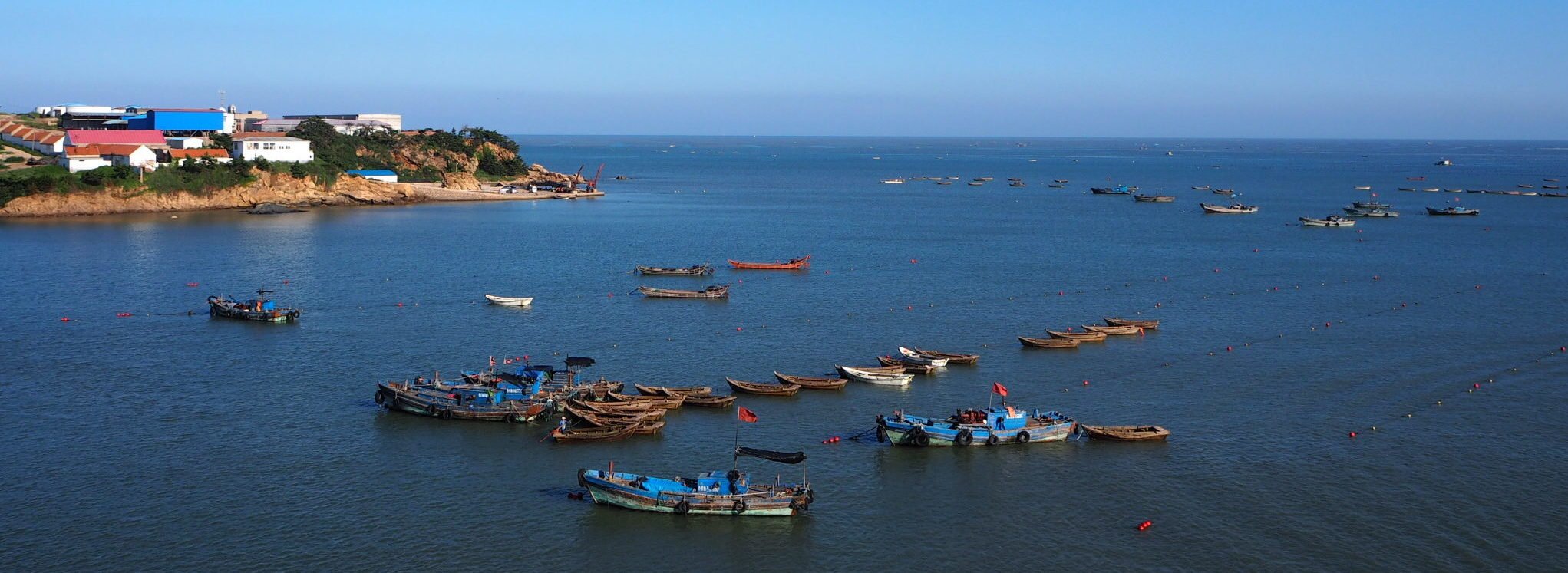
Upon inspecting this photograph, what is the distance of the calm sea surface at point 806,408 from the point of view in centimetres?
3244

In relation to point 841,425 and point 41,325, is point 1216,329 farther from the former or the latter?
point 41,325

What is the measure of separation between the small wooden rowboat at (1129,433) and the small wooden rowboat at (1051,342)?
14.6 metres

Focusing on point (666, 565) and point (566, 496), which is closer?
point (666, 565)

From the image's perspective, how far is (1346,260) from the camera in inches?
3494

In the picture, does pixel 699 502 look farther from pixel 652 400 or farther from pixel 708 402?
pixel 708 402

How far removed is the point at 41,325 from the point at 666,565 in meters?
40.9

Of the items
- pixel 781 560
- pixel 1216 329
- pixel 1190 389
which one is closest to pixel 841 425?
pixel 781 560

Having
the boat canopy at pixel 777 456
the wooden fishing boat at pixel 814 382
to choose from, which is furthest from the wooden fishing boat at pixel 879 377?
the boat canopy at pixel 777 456

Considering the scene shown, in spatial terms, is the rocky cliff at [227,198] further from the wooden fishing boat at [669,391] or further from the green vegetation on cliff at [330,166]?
the wooden fishing boat at [669,391]

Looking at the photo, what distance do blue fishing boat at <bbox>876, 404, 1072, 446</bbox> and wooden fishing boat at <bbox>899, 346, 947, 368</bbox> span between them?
371 inches

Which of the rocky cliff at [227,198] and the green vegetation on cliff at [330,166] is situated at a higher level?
the green vegetation on cliff at [330,166]

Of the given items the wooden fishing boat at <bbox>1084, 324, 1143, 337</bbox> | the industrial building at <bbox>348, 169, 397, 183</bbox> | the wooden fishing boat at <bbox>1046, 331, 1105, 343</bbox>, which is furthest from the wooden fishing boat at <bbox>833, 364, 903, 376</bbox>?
the industrial building at <bbox>348, 169, 397, 183</bbox>

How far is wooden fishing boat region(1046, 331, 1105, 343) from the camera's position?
56.8 m

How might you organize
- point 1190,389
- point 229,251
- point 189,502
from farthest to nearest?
1. point 229,251
2. point 1190,389
3. point 189,502
